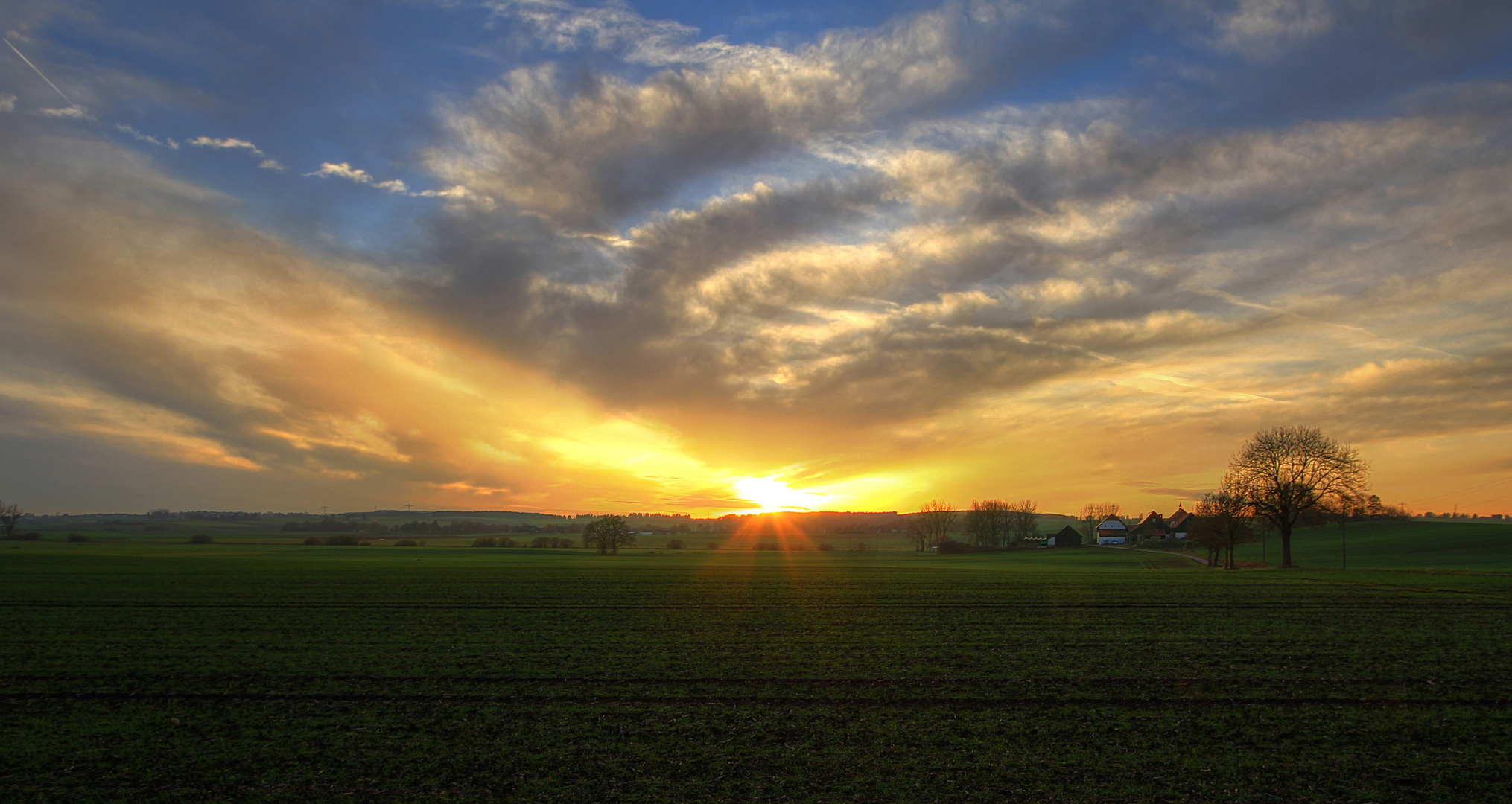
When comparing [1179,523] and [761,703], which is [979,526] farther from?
[761,703]

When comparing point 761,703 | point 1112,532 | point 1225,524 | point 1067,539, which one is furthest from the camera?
point 1112,532

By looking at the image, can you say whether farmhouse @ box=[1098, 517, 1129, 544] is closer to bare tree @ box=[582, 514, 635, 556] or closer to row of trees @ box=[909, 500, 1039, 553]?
row of trees @ box=[909, 500, 1039, 553]

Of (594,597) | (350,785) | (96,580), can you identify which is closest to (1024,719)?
(350,785)

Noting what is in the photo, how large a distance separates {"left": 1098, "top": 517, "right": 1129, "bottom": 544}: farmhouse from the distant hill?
31130 mm

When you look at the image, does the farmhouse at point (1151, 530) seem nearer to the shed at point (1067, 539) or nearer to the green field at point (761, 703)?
the shed at point (1067, 539)

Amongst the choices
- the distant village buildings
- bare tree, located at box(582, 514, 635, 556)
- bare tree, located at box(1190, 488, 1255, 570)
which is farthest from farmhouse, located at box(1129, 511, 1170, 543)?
bare tree, located at box(582, 514, 635, 556)

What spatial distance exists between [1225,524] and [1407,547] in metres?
48.1

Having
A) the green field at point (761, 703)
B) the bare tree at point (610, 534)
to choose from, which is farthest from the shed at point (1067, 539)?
the green field at point (761, 703)

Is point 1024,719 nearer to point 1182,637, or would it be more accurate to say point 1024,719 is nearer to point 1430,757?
point 1430,757

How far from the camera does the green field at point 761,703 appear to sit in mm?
10625

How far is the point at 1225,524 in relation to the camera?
7319 centimetres

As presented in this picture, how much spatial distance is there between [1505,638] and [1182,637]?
9664 mm

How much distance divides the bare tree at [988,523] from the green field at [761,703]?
12140 centimetres

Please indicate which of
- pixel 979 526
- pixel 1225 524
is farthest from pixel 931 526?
pixel 1225 524
